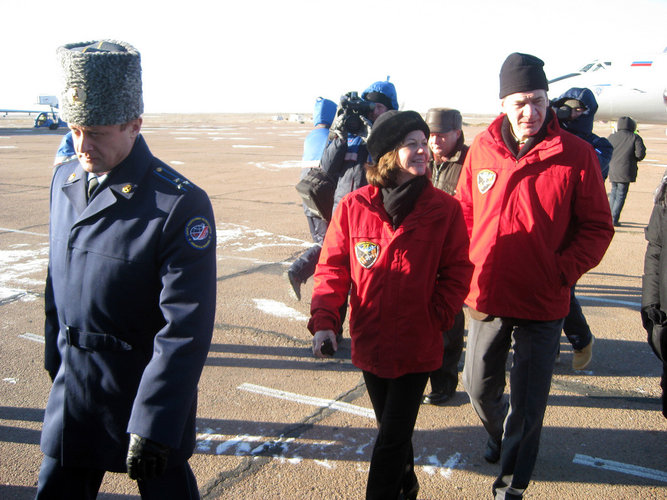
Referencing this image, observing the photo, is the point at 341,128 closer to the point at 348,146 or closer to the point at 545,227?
the point at 348,146

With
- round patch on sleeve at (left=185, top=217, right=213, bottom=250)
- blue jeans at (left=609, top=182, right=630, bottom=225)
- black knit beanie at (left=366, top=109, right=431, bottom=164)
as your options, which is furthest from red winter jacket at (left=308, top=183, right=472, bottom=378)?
blue jeans at (left=609, top=182, right=630, bottom=225)

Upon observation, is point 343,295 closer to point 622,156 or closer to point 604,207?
point 604,207

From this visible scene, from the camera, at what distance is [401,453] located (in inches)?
102

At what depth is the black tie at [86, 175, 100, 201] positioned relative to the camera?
2.14 m

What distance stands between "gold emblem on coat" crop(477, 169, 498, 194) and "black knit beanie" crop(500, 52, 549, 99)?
1.35 feet

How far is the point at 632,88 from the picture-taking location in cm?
1738

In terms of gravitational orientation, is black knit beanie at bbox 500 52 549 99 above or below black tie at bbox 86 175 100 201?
above

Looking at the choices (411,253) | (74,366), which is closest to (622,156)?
(411,253)

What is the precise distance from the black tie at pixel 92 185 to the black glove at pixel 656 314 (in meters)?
2.87

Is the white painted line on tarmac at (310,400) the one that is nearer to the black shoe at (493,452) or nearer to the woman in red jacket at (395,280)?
the black shoe at (493,452)

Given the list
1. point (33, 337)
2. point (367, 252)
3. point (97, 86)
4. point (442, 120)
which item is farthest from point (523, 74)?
point (33, 337)

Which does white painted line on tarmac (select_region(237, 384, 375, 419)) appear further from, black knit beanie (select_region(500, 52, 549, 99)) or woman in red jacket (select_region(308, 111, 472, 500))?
black knit beanie (select_region(500, 52, 549, 99))

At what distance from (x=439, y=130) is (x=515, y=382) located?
204cm

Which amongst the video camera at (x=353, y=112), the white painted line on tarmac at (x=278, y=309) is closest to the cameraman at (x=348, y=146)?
the video camera at (x=353, y=112)
